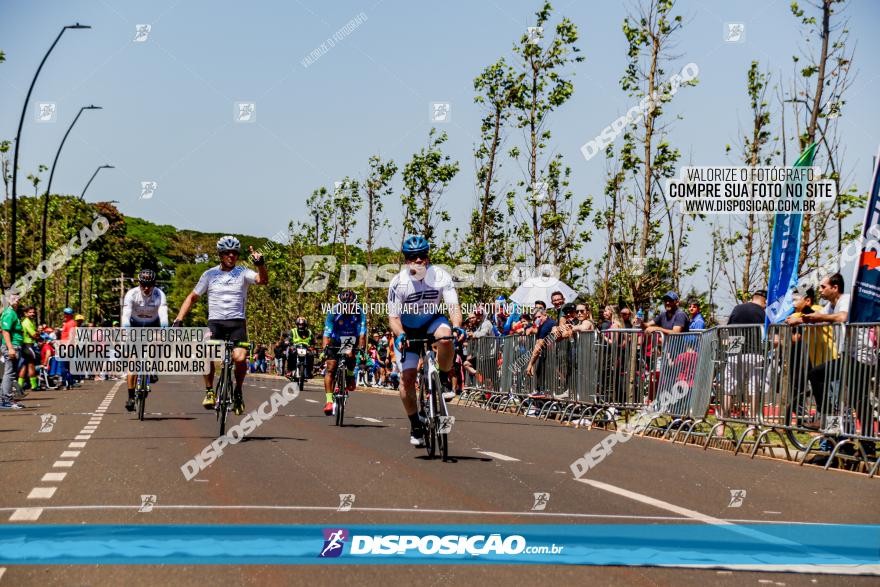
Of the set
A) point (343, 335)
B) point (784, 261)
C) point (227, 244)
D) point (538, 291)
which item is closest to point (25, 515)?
point (227, 244)

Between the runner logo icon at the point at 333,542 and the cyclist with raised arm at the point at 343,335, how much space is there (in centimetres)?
985

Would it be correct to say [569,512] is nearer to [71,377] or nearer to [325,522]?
[325,522]

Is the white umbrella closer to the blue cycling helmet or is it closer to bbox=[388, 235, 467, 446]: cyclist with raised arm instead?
bbox=[388, 235, 467, 446]: cyclist with raised arm

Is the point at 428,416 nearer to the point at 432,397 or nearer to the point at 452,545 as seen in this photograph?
the point at 432,397

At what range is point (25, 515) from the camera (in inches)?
320

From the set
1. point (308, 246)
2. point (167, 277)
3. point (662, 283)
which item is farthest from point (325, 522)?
point (167, 277)

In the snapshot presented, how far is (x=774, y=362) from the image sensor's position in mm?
14445

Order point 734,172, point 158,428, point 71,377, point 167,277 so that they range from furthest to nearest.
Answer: point 167,277, point 71,377, point 734,172, point 158,428

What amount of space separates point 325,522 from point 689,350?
10065 millimetres

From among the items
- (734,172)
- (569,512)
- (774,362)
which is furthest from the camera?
(734,172)

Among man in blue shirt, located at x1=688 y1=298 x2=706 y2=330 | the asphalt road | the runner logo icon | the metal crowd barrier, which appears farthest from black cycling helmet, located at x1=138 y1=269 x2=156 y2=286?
the runner logo icon

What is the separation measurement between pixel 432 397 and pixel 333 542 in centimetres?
470

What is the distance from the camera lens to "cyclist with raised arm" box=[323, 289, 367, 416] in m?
17.5

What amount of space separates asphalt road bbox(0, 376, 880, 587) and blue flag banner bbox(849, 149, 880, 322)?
1.77 m
